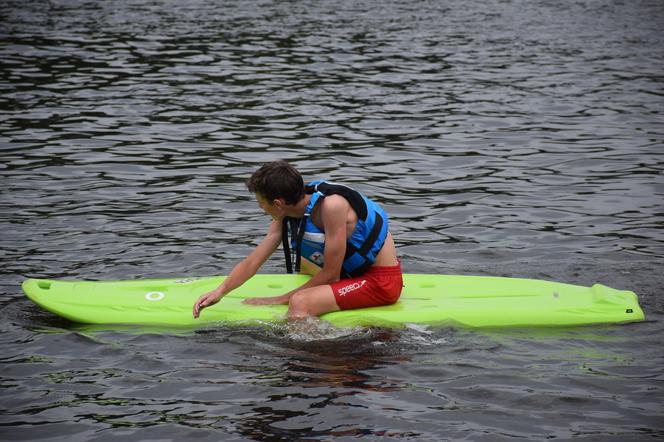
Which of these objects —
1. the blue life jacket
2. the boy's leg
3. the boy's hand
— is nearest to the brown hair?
the blue life jacket

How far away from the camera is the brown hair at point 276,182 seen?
646cm

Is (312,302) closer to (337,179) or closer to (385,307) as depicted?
(385,307)

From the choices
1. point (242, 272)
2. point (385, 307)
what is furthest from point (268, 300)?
point (385, 307)

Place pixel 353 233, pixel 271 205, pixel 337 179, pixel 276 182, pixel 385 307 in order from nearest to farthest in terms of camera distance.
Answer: pixel 276 182 < pixel 271 205 < pixel 353 233 < pixel 385 307 < pixel 337 179

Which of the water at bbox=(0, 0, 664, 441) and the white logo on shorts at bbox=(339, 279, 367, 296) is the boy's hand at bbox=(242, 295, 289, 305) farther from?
the white logo on shorts at bbox=(339, 279, 367, 296)

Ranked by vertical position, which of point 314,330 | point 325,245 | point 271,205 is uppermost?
point 271,205

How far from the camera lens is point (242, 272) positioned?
22.3 ft

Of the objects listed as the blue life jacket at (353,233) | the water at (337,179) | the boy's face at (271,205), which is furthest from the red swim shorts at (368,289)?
the boy's face at (271,205)

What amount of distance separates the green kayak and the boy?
0.14 meters

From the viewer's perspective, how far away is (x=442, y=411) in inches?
223

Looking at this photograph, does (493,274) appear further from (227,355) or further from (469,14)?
(469,14)

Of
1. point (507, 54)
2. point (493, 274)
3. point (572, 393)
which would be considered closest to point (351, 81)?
point (507, 54)

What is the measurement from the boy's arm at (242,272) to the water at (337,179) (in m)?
0.33

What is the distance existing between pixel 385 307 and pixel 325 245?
0.74 metres
